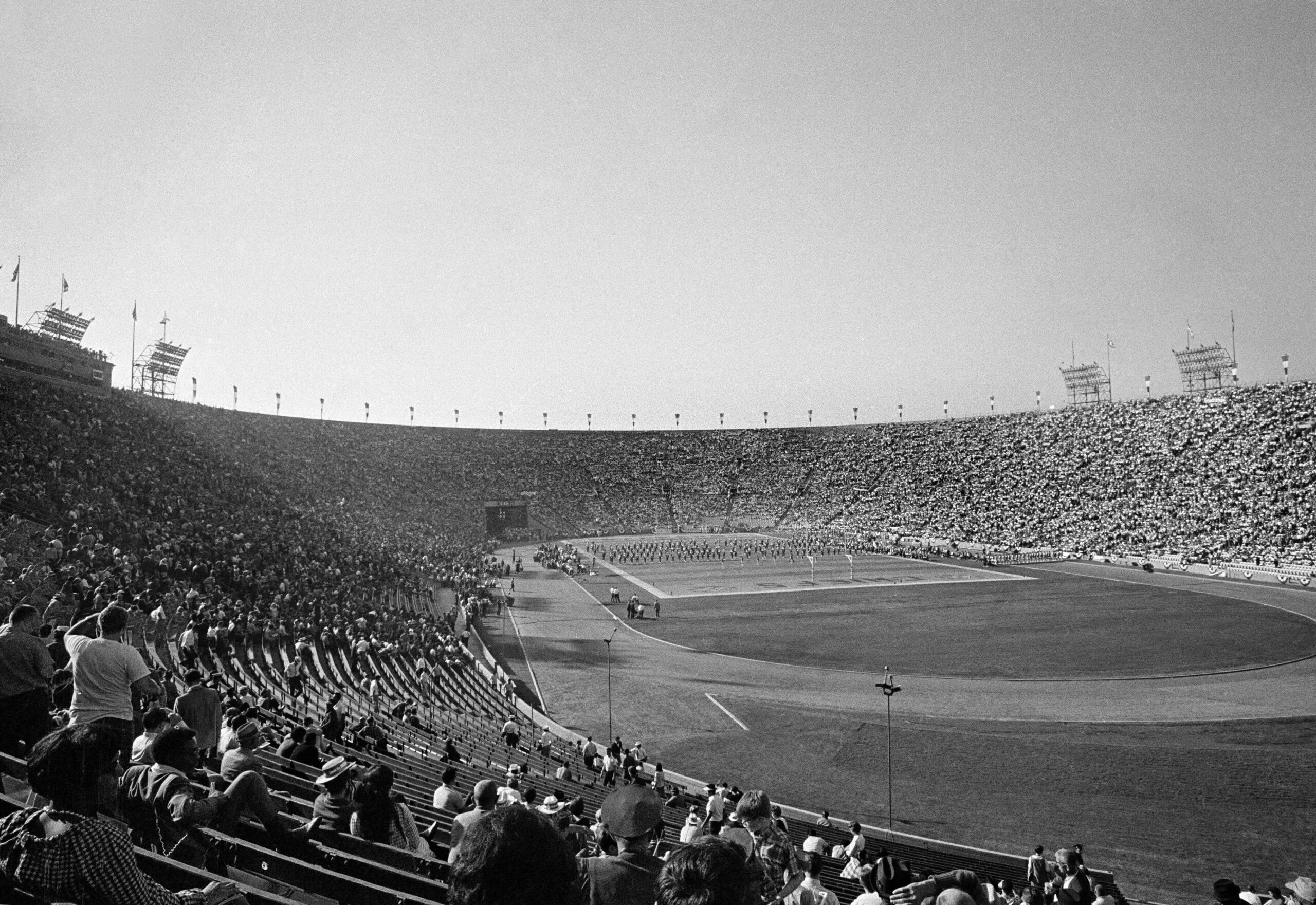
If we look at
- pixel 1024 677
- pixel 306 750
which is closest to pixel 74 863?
pixel 306 750

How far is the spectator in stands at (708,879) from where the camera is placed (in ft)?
10.2

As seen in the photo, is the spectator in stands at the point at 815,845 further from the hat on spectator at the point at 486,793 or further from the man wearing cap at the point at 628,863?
the man wearing cap at the point at 628,863

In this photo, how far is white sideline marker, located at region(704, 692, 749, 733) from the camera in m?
27.4

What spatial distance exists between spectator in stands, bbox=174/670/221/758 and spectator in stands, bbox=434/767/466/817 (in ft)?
8.39

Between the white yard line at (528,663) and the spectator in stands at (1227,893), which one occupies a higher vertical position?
the spectator in stands at (1227,893)

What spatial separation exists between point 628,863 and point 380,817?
267 cm

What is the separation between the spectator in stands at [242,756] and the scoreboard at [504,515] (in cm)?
9157

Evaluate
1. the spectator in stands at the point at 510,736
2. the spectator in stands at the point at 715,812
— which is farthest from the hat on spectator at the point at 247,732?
the spectator in stands at the point at 510,736

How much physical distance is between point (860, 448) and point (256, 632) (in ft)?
366

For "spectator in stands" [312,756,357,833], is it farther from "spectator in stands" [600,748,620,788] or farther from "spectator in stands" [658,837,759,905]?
"spectator in stands" [600,748,620,788]

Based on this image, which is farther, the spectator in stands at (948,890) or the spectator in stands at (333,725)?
the spectator in stands at (333,725)

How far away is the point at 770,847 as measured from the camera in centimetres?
746

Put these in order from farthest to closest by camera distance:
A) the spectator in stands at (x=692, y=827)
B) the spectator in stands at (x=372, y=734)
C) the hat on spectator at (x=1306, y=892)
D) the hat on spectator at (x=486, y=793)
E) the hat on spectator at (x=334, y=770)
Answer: the spectator in stands at (x=372, y=734)
the spectator in stands at (x=692, y=827)
the hat on spectator at (x=1306, y=892)
the hat on spectator at (x=486, y=793)
the hat on spectator at (x=334, y=770)

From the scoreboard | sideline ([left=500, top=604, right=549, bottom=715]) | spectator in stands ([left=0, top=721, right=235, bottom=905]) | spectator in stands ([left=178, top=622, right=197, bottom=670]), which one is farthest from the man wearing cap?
the scoreboard
